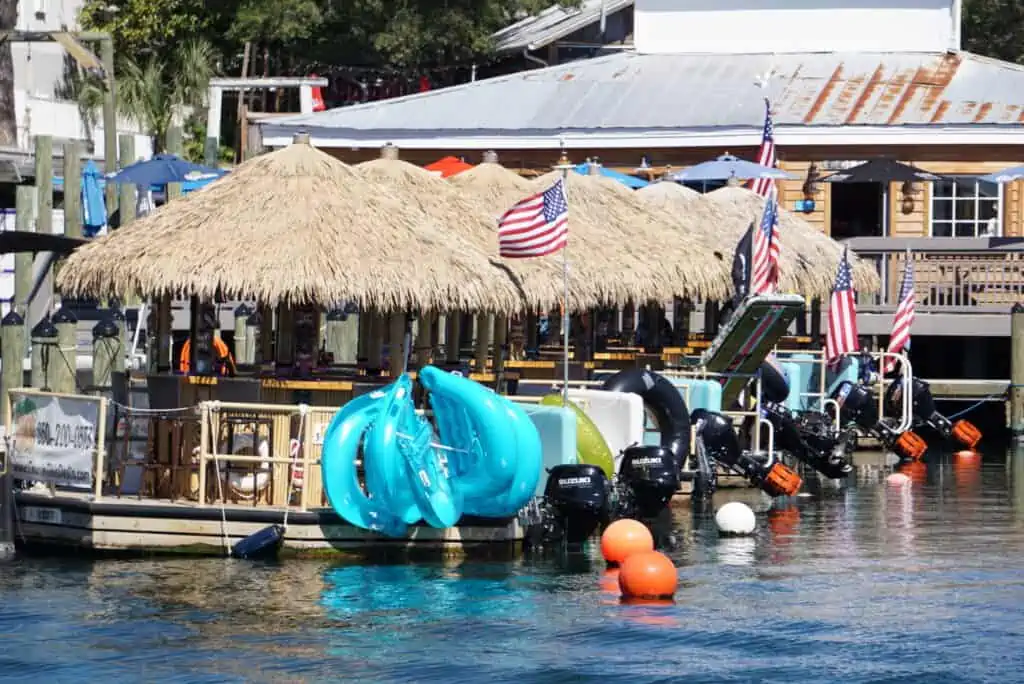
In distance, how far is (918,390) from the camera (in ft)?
101

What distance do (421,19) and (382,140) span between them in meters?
7.94

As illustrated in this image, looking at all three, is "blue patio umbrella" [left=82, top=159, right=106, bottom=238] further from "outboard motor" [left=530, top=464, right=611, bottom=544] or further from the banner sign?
"outboard motor" [left=530, top=464, right=611, bottom=544]

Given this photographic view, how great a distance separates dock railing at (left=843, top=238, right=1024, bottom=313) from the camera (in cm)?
3300

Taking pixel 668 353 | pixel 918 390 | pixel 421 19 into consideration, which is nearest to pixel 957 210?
pixel 918 390

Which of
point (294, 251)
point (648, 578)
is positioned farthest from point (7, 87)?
point (648, 578)

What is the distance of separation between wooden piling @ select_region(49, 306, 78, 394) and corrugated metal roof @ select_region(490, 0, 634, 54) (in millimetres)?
24722

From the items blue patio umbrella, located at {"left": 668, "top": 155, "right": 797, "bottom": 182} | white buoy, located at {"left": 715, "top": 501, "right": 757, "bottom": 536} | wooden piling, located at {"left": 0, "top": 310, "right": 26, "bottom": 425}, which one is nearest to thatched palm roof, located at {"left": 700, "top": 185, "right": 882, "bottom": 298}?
blue patio umbrella, located at {"left": 668, "top": 155, "right": 797, "bottom": 182}

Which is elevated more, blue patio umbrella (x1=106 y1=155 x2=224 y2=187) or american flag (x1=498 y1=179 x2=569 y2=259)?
blue patio umbrella (x1=106 y1=155 x2=224 y2=187)

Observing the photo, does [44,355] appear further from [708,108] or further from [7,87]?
[708,108]

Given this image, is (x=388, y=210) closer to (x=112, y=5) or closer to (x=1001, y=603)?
(x=1001, y=603)

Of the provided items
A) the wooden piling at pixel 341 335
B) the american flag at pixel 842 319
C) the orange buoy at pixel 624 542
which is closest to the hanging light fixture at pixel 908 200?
the american flag at pixel 842 319

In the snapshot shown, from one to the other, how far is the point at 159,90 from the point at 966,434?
68.2ft

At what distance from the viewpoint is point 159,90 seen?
45.2 metres

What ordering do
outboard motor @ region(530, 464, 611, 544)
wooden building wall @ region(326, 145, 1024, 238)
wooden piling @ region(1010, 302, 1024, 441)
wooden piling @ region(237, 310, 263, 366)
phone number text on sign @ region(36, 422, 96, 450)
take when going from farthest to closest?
1. wooden building wall @ region(326, 145, 1024, 238)
2. wooden piling @ region(1010, 302, 1024, 441)
3. wooden piling @ region(237, 310, 263, 366)
4. outboard motor @ region(530, 464, 611, 544)
5. phone number text on sign @ region(36, 422, 96, 450)
